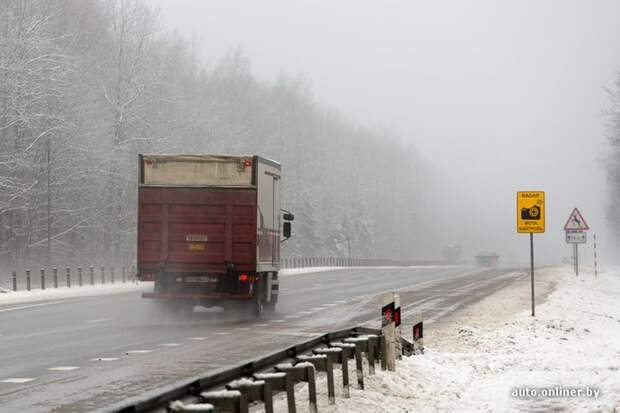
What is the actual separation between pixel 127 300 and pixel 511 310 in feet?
41.1

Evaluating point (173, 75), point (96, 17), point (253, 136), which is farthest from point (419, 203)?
point (96, 17)

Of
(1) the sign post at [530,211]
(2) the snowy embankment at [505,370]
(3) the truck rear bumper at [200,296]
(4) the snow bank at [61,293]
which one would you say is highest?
(1) the sign post at [530,211]

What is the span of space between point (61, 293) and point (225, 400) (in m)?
31.7

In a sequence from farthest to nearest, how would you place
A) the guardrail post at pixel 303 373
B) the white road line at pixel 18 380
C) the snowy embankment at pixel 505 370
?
the white road line at pixel 18 380
the snowy embankment at pixel 505 370
the guardrail post at pixel 303 373

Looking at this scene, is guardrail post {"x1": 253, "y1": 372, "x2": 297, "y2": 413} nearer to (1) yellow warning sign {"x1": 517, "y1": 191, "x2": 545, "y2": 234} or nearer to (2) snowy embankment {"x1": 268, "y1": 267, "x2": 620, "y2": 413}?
(2) snowy embankment {"x1": 268, "y1": 267, "x2": 620, "y2": 413}

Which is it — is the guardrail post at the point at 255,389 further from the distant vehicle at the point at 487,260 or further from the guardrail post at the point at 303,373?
the distant vehicle at the point at 487,260

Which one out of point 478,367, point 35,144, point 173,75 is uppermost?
point 173,75

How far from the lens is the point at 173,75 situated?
74812mm

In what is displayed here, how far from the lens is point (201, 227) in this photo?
76.5 feet

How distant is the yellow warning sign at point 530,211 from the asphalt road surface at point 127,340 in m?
3.13

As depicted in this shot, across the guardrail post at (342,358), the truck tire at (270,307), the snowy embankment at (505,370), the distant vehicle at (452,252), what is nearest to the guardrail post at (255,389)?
the snowy embankment at (505,370)

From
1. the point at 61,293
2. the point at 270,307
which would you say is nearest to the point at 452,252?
the point at 61,293

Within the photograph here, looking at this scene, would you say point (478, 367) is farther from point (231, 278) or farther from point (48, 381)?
point (231, 278)

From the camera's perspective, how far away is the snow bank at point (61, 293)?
3455 centimetres
